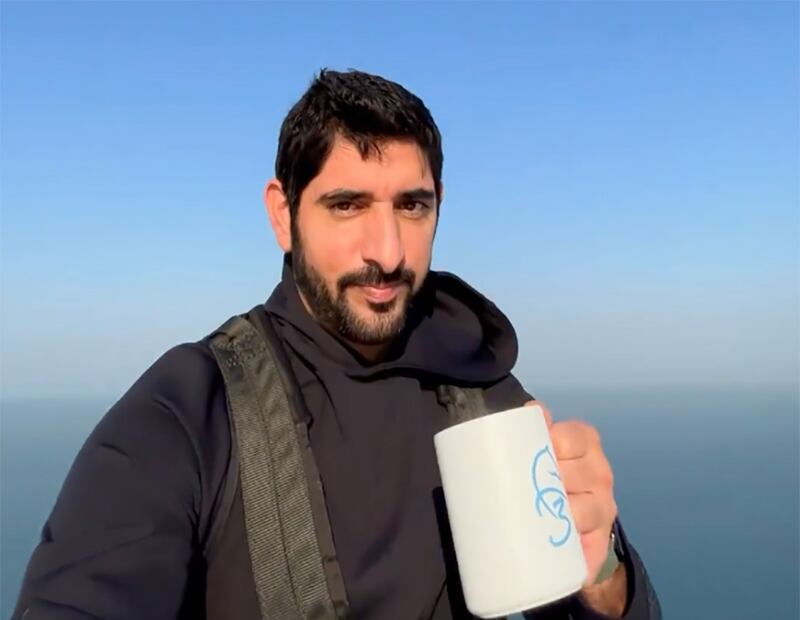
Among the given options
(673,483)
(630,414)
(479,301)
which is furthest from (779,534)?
(479,301)

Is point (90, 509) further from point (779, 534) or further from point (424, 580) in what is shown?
point (779, 534)

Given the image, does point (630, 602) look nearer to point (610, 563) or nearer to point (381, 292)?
point (610, 563)

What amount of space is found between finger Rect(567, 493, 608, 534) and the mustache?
707 mm

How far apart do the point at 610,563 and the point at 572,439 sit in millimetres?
467

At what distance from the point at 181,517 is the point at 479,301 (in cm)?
119

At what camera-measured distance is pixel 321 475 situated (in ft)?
5.51

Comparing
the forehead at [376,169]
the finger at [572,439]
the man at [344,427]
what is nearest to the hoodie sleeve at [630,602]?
the man at [344,427]

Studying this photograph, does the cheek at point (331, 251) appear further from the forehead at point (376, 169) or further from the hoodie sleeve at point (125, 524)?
the hoodie sleeve at point (125, 524)

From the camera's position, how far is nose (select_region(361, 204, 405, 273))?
1.80 meters

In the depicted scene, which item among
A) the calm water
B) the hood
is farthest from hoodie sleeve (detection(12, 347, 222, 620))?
the calm water

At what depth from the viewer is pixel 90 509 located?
1.32 m

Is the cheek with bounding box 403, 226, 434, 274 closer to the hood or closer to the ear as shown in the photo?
the hood

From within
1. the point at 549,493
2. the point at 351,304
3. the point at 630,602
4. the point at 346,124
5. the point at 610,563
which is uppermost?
the point at 346,124

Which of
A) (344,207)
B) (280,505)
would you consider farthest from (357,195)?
(280,505)
